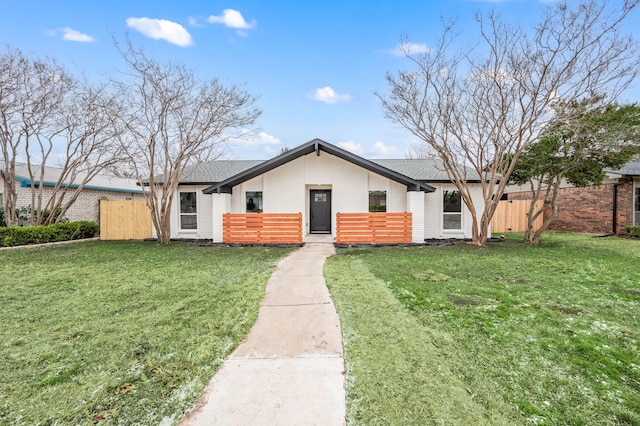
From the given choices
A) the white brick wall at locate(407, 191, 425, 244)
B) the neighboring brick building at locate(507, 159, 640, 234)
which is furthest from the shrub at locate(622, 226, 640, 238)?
the white brick wall at locate(407, 191, 425, 244)

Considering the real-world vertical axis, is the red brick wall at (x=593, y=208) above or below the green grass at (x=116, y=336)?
above

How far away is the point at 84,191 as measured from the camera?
1605 cm

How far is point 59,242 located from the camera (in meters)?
12.2

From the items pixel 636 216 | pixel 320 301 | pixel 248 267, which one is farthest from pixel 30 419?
pixel 636 216

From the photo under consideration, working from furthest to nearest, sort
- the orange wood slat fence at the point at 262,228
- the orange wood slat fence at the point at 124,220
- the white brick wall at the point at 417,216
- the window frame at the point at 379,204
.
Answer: the orange wood slat fence at the point at 124,220 < the window frame at the point at 379,204 < the white brick wall at the point at 417,216 < the orange wood slat fence at the point at 262,228

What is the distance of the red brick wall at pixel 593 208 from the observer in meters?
14.0

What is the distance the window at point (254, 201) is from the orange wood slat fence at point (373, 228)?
366 centimetres

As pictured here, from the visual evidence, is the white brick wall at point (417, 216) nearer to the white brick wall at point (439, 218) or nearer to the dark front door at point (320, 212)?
the white brick wall at point (439, 218)

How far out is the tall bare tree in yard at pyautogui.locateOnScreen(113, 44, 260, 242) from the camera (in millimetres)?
A: 11109

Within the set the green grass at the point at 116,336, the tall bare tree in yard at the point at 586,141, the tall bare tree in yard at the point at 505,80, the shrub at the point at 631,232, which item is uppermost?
the tall bare tree in yard at the point at 505,80

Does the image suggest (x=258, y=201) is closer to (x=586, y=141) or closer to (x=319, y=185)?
(x=319, y=185)

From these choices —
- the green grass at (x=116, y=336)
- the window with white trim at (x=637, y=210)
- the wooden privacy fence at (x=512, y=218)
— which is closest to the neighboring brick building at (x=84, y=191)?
the green grass at (x=116, y=336)

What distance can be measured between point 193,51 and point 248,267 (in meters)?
9.02

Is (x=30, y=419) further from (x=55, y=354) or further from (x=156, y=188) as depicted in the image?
(x=156, y=188)
